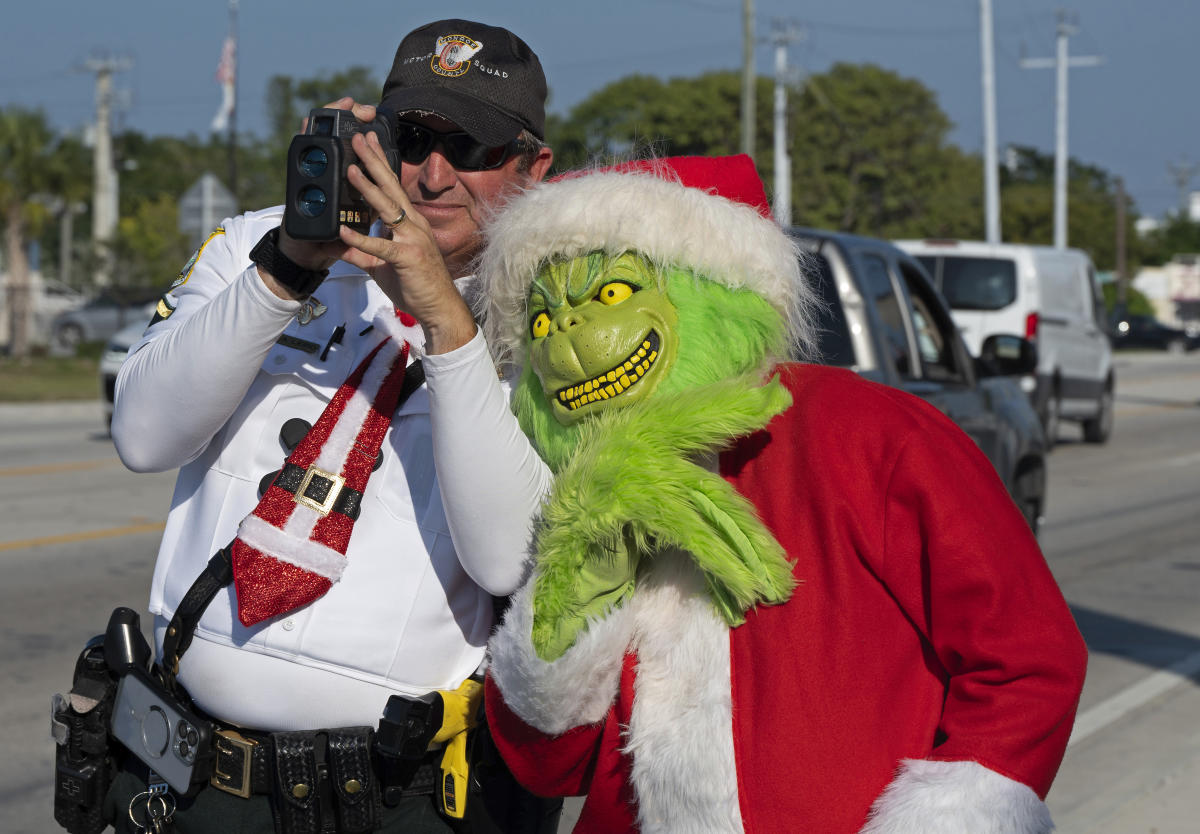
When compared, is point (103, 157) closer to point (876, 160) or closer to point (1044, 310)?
point (876, 160)

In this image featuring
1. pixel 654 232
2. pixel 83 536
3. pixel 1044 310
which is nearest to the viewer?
pixel 654 232

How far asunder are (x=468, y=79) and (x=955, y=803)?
4.72 feet

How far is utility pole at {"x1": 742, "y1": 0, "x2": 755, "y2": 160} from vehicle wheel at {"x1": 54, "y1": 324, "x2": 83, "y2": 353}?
18.0 meters

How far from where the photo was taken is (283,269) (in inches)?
80.2

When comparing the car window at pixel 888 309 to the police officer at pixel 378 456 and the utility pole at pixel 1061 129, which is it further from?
the utility pole at pixel 1061 129

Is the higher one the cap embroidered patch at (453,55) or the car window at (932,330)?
the cap embroidered patch at (453,55)

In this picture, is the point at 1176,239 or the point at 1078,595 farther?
the point at 1176,239

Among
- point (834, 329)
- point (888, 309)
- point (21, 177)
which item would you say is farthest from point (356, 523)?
point (21, 177)

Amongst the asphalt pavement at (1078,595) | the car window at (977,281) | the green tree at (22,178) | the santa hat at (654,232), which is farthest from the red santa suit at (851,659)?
the green tree at (22,178)

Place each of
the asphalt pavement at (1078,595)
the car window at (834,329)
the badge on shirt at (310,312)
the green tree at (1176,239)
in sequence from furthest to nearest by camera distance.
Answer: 1. the green tree at (1176,239)
2. the car window at (834,329)
3. the asphalt pavement at (1078,595)
4. the badge on shirt at (310,312)

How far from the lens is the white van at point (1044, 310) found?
1430 cm

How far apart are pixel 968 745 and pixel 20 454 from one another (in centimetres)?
1362

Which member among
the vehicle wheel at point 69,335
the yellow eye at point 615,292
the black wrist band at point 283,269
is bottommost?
the vehicle wheel at point 69,335

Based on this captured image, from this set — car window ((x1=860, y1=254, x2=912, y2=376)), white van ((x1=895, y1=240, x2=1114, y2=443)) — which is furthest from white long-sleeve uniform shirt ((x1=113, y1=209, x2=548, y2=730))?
white van ((x1=895, y1=240, x2=1114, y2=443))
